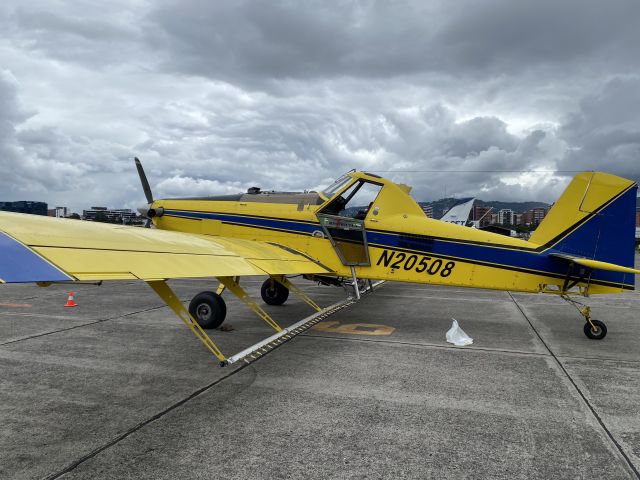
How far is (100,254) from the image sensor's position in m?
3.78

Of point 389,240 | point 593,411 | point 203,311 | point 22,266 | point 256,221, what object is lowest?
point 203,311

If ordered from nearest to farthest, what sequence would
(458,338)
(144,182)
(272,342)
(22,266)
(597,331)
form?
(22,266)
(272,342)
(458,338)
(597,331)
(144,182)

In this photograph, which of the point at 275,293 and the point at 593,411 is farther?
the point at 275,293

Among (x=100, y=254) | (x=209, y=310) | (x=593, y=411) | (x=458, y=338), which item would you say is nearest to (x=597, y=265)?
(x=458, y=338)

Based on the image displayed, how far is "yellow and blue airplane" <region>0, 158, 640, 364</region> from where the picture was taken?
254 inches

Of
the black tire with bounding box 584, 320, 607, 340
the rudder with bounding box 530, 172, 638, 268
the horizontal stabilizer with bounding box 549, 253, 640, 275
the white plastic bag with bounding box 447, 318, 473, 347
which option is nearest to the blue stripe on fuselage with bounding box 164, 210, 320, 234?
the white plastic bag with bounding box 447, 318, 473, 347

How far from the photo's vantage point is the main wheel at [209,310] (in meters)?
7.90

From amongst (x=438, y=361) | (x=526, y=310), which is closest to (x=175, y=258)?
(x=438, y=361)

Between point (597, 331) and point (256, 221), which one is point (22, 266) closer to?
point (256, 221)

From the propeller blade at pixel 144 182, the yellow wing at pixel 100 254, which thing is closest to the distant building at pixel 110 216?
the propeller blade at pixel 144 182

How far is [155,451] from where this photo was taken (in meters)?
3.45

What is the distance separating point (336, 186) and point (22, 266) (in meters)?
6.73

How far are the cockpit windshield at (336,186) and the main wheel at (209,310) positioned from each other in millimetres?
3054

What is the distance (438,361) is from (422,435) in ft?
7.96
